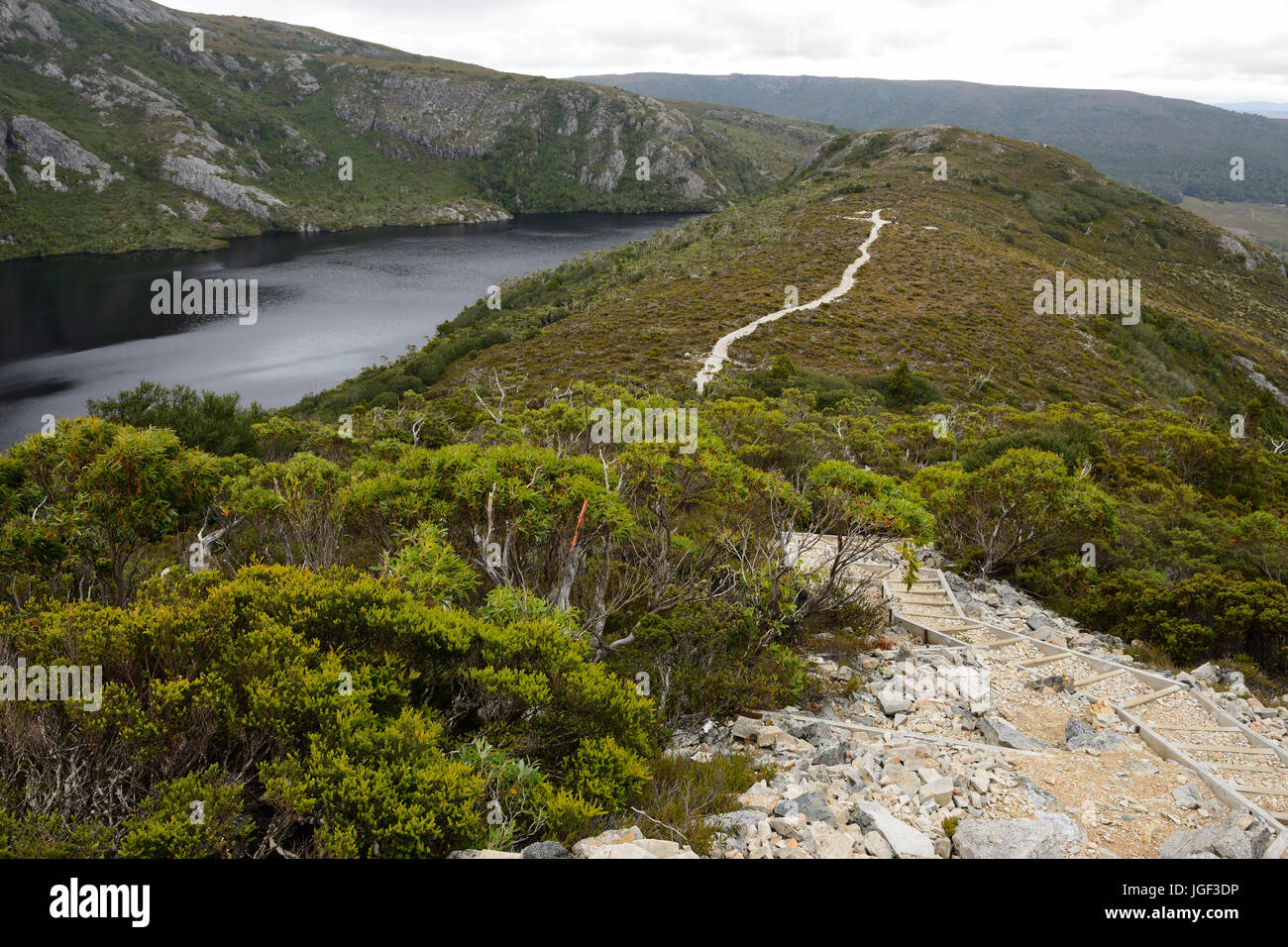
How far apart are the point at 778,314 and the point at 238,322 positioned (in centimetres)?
6006

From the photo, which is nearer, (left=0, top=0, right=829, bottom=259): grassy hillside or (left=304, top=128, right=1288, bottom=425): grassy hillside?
(left=304, top=128, right=1288, bottom=425): grassy hillside

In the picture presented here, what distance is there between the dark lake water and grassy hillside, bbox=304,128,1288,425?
10016 mm

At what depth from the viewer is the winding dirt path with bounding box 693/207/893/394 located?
138 feet

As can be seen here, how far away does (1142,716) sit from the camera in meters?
9.60

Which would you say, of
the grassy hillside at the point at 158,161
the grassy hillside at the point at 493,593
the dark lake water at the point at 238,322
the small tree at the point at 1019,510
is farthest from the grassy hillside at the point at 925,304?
the grassy hillside at the point at 158,161

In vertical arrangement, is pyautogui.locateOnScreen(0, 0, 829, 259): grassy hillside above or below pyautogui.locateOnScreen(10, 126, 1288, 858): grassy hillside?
above

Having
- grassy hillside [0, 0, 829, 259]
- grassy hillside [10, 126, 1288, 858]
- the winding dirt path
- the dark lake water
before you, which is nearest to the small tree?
grassy hillside [10, 126, 1288, 858]

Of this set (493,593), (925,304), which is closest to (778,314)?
(925,304)

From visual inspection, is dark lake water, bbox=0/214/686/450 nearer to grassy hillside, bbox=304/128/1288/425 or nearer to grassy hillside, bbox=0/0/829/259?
grassy hillside, bbox=304/128/1288/425

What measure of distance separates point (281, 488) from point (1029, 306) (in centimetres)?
6243

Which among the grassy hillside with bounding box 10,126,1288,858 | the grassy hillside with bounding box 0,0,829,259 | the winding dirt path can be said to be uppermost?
the grassy hillside with bounding box 0,0,829,259

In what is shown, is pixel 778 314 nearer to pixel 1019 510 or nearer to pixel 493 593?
pixel 1019 510

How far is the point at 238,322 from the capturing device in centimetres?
7325

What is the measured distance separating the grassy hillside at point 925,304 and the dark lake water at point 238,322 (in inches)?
394
